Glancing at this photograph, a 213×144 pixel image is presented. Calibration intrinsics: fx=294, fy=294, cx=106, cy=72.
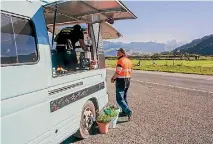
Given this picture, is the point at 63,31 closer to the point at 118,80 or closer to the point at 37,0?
the point at 118,80

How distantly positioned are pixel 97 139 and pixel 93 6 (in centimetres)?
280

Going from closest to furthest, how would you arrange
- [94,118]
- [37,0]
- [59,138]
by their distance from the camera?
[37,0] → [59,138] → [94,118]

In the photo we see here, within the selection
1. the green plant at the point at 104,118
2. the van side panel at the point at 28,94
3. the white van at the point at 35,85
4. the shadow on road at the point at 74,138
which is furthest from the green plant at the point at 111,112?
the van side panel at the point at 28,94

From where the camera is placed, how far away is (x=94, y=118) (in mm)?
6574

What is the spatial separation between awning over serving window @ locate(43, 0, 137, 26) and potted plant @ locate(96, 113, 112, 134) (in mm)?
2252

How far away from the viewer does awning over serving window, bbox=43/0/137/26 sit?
586cm

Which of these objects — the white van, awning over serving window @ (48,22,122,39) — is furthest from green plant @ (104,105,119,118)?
awning over serving window @ (48,22,122,39)

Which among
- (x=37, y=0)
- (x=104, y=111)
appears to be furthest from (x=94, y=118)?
(x=37, y=0)

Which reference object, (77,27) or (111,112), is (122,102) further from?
(77,27)

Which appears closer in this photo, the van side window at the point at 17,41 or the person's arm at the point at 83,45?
the van side window at the point at 17,41

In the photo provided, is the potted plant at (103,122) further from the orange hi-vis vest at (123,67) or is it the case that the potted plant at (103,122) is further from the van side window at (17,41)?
the van side window at (17,41)

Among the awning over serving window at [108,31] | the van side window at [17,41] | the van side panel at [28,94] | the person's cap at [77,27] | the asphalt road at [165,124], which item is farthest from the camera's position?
the awning over serving window at [108,31]

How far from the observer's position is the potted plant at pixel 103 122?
259 inches

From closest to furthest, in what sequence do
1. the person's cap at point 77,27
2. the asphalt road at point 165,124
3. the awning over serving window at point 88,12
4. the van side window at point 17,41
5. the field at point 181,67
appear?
the van side window at point 17,41
the awning over serving window at point 88,12
the asphalt road at point 165,124
the person's cap at point 77,27
the field at point 181,67
